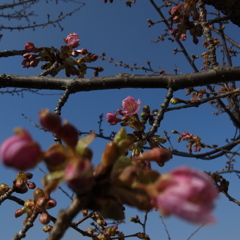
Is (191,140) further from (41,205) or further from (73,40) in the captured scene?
(41,205)

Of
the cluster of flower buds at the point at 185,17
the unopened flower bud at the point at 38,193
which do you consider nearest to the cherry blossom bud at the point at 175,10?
the cluster of flower buds at the point at 185,17

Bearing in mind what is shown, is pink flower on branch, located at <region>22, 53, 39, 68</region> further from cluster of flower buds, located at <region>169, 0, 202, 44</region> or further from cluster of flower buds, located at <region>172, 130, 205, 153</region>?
cluster of flower buds, located at <region>172, 130, 205, 153</region>

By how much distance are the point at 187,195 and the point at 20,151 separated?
338 millimetres

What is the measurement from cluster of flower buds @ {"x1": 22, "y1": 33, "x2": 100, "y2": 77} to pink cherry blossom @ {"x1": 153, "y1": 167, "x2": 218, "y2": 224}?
2.07 m

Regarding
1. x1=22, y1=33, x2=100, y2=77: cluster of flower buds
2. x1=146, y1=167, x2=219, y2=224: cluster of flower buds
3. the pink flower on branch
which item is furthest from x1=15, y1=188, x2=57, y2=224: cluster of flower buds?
the pink flower on branch

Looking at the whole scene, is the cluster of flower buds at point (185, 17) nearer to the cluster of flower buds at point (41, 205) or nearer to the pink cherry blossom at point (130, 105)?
the pink cherry blossom at point (130, 105)

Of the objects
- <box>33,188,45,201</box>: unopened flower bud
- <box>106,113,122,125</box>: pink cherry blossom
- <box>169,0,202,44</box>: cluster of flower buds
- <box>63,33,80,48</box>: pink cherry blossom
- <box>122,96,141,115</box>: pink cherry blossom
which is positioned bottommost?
<box>33,188,45,201</box>: unopened flower bud

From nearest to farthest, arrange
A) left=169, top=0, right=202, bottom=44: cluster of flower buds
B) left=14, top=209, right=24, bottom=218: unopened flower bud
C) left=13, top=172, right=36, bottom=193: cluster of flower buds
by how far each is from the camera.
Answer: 1. left=14, top=209, right=24, bottom=218: unopened flower bud
2. left=13, top=172, right=36, bottom=193: cluster of flower buds
3. left=169, top=0, right=202, bottom=44: cluster of flower buds

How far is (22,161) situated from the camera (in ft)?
→ 2.08

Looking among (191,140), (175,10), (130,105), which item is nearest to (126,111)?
(130,105)

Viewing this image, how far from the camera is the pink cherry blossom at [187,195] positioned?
54 centimetres

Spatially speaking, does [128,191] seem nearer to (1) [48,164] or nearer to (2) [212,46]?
(1) [48,164]

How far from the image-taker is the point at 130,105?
89.1 inches

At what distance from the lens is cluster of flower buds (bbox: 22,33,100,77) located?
2.67 meters
